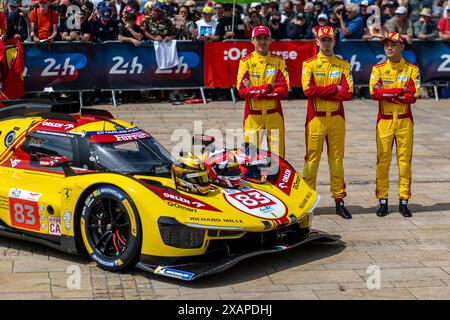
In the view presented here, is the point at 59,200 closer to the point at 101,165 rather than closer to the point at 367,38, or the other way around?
the point at 101,165

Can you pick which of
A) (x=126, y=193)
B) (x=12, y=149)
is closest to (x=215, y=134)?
(x=12, y=149)

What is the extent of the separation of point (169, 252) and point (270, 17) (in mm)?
11802

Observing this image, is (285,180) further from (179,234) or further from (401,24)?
(401,24)

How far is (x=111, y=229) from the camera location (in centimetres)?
891

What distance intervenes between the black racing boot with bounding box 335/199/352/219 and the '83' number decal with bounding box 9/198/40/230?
3.96m

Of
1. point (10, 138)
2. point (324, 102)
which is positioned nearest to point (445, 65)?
point (324, 102)

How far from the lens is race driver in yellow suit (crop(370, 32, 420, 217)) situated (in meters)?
11.3

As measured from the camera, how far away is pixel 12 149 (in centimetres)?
997

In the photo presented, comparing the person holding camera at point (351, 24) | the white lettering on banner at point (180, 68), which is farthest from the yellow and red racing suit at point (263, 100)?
the person holding camera at point (351, 24)

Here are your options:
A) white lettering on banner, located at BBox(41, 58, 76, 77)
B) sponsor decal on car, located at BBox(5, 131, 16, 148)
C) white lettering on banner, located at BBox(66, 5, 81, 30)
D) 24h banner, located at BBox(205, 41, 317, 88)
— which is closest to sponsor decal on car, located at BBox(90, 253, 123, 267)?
sponsor decal on car, located at BBox(5, 131, 16, 148)

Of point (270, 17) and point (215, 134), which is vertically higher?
point (270, 17)

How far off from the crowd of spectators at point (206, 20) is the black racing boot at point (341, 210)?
8.16 meters
